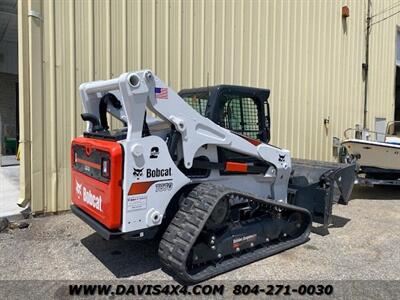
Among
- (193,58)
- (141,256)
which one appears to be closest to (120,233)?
(141,256)

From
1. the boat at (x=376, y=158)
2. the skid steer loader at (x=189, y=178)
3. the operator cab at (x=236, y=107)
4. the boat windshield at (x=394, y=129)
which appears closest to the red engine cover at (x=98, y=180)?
the skid steer loader at (x=189, y=178)

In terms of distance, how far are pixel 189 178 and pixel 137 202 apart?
74cm

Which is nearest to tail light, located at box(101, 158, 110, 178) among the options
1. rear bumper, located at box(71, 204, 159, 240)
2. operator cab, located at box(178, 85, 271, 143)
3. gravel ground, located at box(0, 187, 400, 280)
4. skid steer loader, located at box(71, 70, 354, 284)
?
skid steer loader, located at box(71, 70, 354, 284)

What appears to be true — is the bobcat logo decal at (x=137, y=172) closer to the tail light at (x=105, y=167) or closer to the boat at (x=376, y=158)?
the tail light at (x=105, y=167)

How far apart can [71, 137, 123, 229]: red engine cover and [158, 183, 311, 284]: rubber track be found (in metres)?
0.55

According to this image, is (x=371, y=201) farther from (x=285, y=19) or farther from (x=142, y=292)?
(x=142, y=292)

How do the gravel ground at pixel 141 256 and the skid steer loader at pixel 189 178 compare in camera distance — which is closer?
the skid steer loader at pixel 189 178

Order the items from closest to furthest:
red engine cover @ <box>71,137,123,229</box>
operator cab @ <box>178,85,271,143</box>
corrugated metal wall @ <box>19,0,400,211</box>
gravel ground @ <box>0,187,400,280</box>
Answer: red engine cover @ <box>71,137,123,229</box> < gravel ground @ <box>0,187,400,280</box> < operator cab @ <box>178,85,271,143</box> < corrugated metal wall @ <box>19,0,400,211</box>

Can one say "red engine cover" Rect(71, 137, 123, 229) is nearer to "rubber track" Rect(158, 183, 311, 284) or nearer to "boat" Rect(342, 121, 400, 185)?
"rubber track" Rect(158, 183, 311, 284)

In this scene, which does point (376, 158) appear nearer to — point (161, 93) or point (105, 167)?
point (161, 93)

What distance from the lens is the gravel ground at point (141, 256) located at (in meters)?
3.82

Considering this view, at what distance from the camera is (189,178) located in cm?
406

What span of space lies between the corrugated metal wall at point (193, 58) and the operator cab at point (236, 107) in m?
2.01

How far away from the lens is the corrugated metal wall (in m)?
5.70
